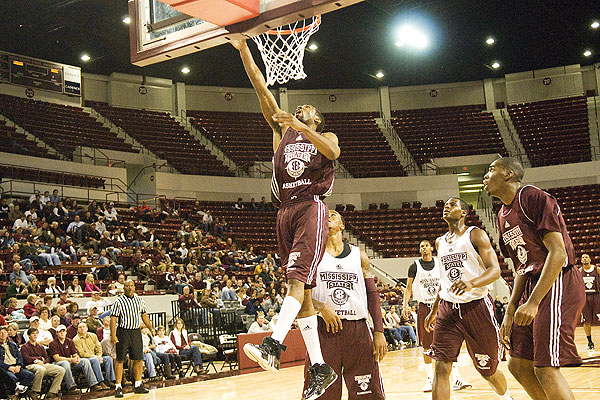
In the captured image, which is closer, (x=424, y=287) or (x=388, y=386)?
(x=424, y=287)

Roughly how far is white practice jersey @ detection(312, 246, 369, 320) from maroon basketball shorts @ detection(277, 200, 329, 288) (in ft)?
2.79

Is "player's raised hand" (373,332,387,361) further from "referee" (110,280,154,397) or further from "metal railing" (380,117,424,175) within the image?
"metal railing" (380,117,424,175)

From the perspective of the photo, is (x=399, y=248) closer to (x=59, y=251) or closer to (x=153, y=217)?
(x=153, y=217)

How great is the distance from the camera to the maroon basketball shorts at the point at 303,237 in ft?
13.9

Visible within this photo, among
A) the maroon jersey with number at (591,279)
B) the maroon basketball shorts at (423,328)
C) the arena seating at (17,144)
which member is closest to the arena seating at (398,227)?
the maroon jersey with number at (591,279)

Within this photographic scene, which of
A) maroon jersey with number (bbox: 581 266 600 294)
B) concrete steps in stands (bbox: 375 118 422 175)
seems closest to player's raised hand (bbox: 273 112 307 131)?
maroon jersey with number (bbox: 581 266 600 294)

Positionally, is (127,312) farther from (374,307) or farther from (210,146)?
(210,146)

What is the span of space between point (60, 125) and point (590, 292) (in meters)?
19.4

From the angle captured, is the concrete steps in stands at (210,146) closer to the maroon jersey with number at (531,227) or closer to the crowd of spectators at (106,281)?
the crowd of spectators at (106,281)

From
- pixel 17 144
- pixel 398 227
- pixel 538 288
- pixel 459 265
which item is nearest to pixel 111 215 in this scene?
pixel 17 144

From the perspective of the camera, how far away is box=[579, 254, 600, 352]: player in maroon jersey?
13.2 m

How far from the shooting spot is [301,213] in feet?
14.5

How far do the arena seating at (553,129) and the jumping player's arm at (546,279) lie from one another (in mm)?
25830

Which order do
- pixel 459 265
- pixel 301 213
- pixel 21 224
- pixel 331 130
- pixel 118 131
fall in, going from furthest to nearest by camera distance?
pixel 331 130
pixel 118 131
pixel 21 224
pixel 459 265
pixel 301 213
